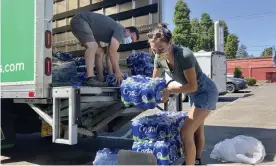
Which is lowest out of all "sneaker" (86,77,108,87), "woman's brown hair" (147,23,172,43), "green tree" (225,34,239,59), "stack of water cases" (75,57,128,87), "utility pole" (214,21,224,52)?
"sneaker" (86,77,108,87)

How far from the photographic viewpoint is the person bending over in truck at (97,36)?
5.19m

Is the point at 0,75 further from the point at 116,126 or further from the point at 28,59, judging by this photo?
the point at 116,126

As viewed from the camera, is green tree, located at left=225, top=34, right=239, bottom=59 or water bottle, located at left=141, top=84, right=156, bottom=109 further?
green tree, located at left=225, top=34, right=239, bottom=59

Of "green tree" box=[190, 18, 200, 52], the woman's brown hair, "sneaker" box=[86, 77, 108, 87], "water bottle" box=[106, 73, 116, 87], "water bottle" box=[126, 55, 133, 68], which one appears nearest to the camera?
the woman's brown hair

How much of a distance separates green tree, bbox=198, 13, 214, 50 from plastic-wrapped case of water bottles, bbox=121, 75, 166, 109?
4681 cm

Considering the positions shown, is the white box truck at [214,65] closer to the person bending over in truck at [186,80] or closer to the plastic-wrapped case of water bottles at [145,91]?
the person bending over in truck at [186,80]

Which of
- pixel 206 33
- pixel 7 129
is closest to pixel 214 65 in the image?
pixel 7 129

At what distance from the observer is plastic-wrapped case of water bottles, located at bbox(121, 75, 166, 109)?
354 cm

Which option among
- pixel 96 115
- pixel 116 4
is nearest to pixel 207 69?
pixel 116 4

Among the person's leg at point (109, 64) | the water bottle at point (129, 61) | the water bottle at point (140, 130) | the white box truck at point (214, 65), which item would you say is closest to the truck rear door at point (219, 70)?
the white box truck at point (214, 65)

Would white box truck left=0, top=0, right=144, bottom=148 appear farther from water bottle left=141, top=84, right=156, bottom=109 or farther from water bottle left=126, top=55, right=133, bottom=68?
water bottle left=126, top=55, right=133, bottom=68

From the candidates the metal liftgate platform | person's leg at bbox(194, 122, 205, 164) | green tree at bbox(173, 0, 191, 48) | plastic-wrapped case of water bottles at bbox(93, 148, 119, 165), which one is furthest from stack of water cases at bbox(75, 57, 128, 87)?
green tree at bbox(173, 0, 191, 48)

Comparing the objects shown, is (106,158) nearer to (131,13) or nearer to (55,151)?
(55,151)

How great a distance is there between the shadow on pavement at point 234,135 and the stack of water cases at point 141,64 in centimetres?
165
